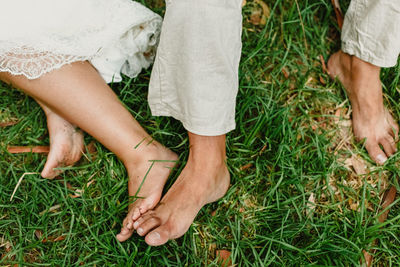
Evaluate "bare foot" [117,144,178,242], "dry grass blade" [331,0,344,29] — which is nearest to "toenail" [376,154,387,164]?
"dry grass blade" [331,0,344,29]

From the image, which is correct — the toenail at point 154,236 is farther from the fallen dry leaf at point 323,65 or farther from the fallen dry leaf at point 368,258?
the fallen dry leaf at point 323,65

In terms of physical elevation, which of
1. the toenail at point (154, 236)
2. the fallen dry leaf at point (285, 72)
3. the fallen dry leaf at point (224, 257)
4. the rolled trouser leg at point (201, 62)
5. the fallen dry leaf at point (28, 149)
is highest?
the rolled trouser leg at point (201, 62)

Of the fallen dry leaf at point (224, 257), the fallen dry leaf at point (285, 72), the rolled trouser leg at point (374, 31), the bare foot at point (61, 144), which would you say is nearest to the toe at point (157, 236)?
the fallen dry leaf at point (224, 257)

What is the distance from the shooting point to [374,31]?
57.7 inches

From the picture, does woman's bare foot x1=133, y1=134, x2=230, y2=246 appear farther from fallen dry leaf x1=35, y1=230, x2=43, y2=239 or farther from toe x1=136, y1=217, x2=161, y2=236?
fallen dry leaf x1=35, y1=230, x2=43, y2=239

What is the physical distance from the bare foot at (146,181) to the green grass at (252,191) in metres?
0.06

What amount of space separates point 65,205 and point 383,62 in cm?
140

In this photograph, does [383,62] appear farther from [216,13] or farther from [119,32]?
[119,32]

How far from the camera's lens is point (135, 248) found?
1.43 meters

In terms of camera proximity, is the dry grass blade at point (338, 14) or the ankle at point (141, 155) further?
the dry grass blade at point (338, 14)

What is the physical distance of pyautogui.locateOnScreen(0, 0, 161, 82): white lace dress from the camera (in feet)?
4.04

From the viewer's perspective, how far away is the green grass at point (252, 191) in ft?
4.90

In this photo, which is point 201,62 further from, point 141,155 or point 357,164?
point 357,164

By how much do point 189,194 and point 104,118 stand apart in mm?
427
